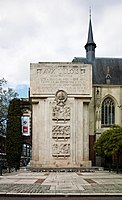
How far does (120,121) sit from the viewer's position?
197ft

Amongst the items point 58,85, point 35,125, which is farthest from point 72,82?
point 35,125

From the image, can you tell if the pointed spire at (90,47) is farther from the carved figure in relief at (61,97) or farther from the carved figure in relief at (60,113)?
the carved figure in relief at (60,113)

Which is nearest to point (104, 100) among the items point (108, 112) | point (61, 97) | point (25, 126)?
point (108, 112)

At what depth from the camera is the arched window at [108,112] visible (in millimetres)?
60125

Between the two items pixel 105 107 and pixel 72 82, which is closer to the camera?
pixel 72 82

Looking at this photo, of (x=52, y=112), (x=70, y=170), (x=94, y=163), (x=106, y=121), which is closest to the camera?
(x=70, y=170)

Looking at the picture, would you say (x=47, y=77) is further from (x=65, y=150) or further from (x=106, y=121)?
(x=106, y=121)

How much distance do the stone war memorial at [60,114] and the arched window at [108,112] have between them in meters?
15.7

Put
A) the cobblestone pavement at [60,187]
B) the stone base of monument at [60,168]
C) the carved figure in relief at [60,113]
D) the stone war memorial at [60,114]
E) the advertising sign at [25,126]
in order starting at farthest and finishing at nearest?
the advertising sign at [25,126] < the carved figure in relief at [60,113] < the stone war memorial at [60,114] < the stone base of monument at [60,168] < the cobblestone pavement at [60,187]

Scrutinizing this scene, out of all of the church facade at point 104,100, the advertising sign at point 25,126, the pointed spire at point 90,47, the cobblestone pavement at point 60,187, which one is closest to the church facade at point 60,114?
the advertising sign at point 25,126

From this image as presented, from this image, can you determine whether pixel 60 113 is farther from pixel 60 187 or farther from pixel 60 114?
pixel 60 187

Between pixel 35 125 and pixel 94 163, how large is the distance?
1637cm

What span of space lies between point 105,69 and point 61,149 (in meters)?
24.8

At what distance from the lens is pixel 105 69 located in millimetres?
64062
